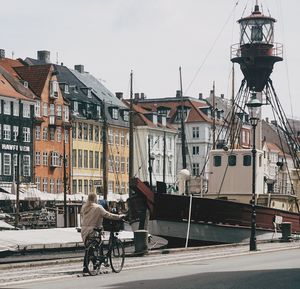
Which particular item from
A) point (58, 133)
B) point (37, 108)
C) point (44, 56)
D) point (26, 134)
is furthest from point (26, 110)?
point (44, 56)

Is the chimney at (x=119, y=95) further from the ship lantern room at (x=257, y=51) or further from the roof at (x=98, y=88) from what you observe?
the ship lantern room at (x=257, y=51)

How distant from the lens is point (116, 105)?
407ft

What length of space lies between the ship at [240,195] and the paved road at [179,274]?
7225mm

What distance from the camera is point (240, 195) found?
46.2m

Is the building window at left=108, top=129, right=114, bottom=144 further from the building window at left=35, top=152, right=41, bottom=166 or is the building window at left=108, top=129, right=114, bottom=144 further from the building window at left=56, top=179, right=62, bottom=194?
the building window at left=35, top=152, right=41, bottom=166

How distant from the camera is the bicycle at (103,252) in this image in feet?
71.6

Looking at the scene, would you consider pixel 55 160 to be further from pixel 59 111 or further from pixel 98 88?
pixel 98 88

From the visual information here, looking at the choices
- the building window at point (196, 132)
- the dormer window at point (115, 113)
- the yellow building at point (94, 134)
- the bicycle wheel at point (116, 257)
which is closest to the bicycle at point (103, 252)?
the bicycle wheel at point (116, 257)

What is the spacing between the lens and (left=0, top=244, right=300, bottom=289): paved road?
19312 millimetres

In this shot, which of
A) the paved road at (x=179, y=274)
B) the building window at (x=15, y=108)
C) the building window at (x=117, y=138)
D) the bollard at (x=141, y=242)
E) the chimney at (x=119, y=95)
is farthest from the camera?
the chimney at (x=119, y=95)

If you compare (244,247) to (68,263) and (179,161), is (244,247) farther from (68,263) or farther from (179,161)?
(179,161)

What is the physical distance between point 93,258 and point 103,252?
82 centimetres

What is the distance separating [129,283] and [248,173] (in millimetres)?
27202

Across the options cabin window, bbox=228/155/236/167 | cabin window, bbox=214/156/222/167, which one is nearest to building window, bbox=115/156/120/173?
cabin window, bbox=214/156/222/167
